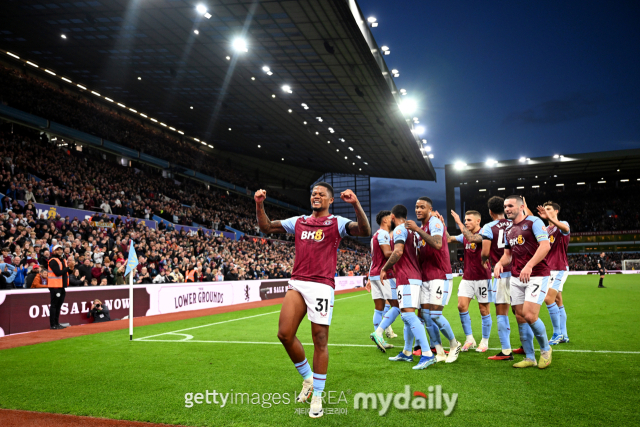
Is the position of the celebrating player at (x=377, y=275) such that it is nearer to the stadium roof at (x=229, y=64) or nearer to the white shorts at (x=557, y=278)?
the white shorts at (x=557, y=278)

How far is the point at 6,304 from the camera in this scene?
10.6m

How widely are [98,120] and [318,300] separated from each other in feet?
111

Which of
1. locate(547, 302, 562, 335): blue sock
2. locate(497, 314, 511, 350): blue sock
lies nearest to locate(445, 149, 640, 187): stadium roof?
locate(547, 302, 562, 335): blue sock

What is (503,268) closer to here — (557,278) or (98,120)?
(557,278)

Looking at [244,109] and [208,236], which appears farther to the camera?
[244,109]

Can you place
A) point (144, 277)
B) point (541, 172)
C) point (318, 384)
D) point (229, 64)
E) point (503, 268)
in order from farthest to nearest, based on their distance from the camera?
point (541, 172), point (229, 64), point (144, 277), point (503, 268), point (318, 384)

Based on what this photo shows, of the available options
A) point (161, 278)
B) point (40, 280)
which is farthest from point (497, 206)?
point (161, 278)

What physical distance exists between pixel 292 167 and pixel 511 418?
53364 mm

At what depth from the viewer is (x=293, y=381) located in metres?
5.53

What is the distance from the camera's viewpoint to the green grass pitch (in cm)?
415

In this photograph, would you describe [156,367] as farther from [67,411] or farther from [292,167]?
[292,167]

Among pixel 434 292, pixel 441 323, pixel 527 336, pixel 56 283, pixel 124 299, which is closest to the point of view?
pixel 527 336

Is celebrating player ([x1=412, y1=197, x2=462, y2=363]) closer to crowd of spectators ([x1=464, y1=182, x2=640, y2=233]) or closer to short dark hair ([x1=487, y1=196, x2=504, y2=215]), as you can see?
short dark hair ([x1=487, y1=196, x2=504, y2=215])

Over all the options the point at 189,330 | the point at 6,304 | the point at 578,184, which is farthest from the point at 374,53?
the point at 578,184
